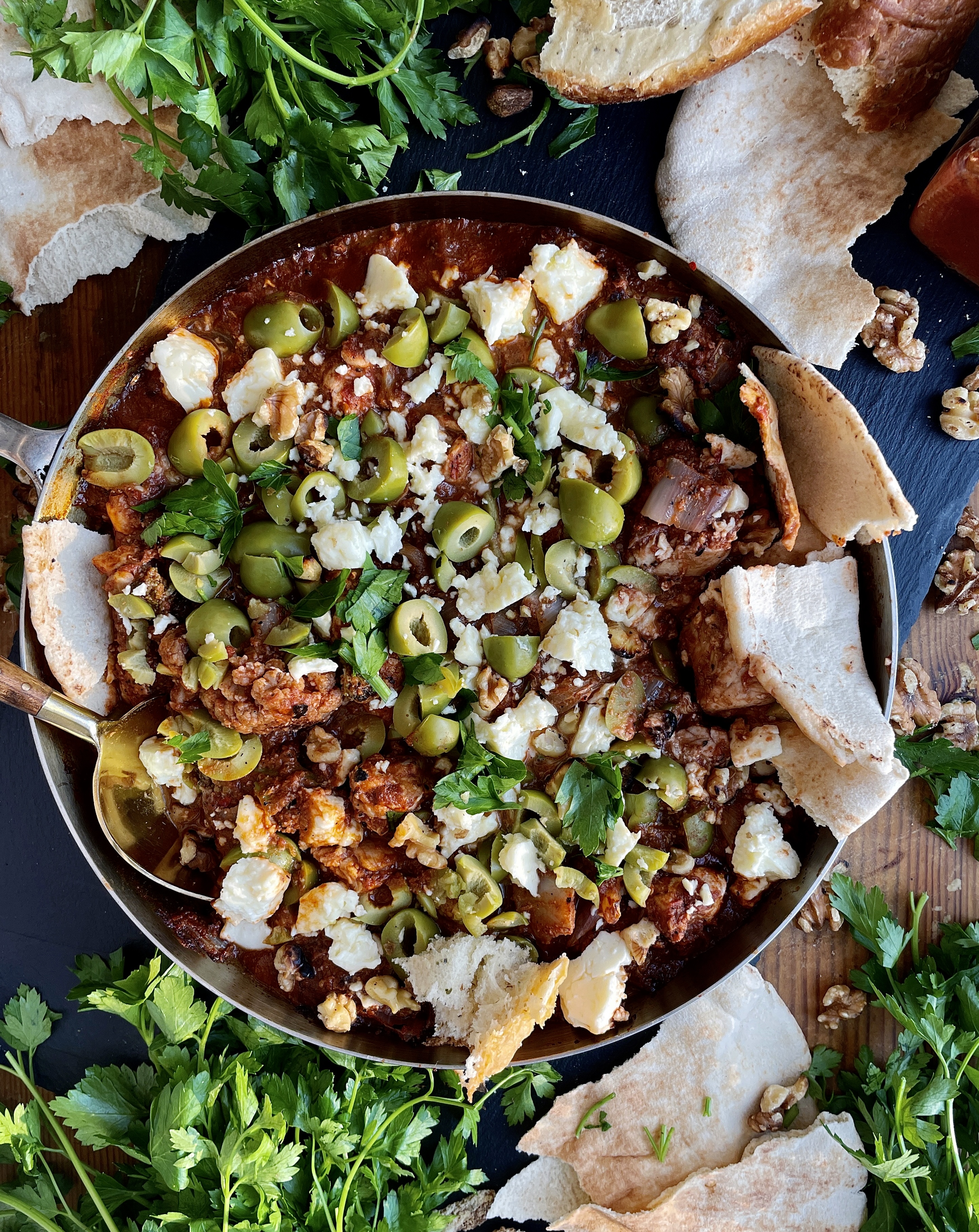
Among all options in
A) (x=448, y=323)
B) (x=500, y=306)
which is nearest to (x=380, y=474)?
(x=448, y=323)

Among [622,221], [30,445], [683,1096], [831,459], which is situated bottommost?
[683,1096]

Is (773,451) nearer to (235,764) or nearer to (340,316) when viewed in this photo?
(340,316)

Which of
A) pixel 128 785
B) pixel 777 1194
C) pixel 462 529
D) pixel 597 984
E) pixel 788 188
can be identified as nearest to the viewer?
pixel 462 529

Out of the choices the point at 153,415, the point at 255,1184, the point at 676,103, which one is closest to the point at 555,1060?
the point at 255,1184

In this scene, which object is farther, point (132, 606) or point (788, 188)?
point (788, 188)

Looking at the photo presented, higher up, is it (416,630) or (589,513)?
(589,513)

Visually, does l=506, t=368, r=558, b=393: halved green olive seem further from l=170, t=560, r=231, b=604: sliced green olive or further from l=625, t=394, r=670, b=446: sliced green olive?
l=170, t=560, r=231, b=604: sliced green olive

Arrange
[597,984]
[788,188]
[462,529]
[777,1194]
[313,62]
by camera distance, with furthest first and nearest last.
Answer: [777,1194] < [788,188] < [597,984] < [462,529] < [313,62]
